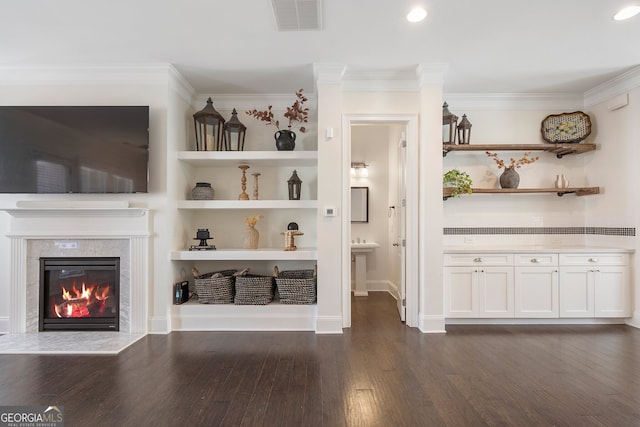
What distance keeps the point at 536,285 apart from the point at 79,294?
4.94 metres

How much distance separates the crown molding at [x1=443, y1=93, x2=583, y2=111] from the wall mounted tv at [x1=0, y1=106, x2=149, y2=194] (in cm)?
368

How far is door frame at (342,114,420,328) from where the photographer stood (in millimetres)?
3703

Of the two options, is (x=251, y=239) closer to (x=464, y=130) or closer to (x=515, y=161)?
(x=464, y=130)

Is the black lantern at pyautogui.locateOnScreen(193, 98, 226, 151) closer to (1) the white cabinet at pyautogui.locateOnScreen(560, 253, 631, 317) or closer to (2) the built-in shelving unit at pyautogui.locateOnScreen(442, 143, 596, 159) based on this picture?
(2) the built-in shelving unit at pyautogui.locateOnScreen(442, 143, 596, 159)

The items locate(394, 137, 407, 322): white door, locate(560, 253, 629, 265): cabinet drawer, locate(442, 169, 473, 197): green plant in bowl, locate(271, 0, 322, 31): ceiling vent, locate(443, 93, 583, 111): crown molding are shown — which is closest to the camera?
locate(271, 0, 322, 31): ceiling vent

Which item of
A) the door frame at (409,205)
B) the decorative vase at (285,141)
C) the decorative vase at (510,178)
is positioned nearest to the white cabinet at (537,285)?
the door frame at (409,205)

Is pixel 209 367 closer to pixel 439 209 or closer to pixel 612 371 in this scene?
pixel 439 209

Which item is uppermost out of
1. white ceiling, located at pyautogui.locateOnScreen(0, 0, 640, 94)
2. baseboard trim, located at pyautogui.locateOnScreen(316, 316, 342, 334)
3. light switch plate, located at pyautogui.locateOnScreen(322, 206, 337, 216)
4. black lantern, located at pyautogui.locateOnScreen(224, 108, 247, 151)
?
white ceiling, located at pyautogui.locateOnScreen(0, 0, 640, 94)

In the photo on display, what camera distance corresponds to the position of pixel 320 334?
139 inches

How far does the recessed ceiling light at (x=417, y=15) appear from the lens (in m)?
2.65

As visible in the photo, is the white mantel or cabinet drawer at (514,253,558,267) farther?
cabinet drawer at (514,253,558,267)

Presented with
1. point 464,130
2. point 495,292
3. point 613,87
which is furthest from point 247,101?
point 613,87

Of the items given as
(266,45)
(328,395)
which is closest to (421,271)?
(328,395)

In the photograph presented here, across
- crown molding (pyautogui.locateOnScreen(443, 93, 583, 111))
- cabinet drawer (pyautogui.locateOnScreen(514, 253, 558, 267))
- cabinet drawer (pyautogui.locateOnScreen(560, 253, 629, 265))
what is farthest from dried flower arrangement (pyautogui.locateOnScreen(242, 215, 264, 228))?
cabinet drawer (pyautogui.locateOnScreen(560, 253, 629, 265))
